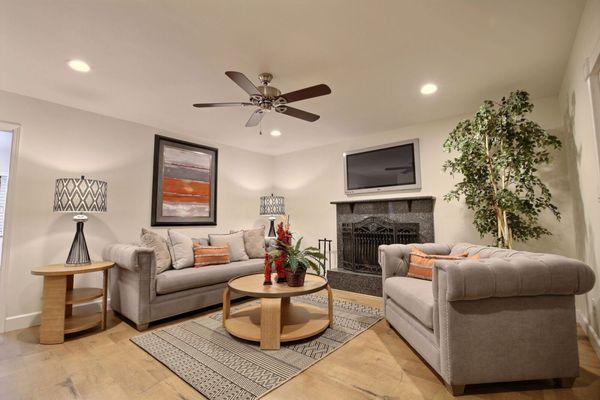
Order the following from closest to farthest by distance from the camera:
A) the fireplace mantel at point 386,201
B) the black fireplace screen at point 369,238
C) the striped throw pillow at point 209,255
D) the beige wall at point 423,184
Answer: the beige wall at point 423,184, the striped throw pillow at point 209,255, the fireplace mantel at point 386,201, the black fireplace screen at point 369,238

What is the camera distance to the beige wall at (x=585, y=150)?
73.2 inches

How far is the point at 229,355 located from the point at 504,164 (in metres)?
2.98

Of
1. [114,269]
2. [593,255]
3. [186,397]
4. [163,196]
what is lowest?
[186,397]

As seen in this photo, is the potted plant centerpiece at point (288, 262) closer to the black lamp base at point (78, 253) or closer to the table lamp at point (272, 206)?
the black lamp base at point (78, 253)

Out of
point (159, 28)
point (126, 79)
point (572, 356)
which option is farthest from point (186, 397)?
point (126, 79)

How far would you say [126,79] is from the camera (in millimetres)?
2648

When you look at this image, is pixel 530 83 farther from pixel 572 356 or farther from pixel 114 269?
pixel 114 269

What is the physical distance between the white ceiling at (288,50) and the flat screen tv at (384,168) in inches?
30.4

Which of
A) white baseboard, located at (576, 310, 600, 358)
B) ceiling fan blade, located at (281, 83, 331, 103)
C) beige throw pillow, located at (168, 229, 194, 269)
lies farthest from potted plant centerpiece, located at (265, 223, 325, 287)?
white baseboard, located at (576, 310, 600, 358)

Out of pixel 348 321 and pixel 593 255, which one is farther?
pixel 348 321

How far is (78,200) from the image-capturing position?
8.89ft

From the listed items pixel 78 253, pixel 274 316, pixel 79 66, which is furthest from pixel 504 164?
pixel 78 253

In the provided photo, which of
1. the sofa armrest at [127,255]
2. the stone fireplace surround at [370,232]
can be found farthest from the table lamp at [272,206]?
the sofa armrest at [127,255]

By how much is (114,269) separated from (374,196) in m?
3.51
